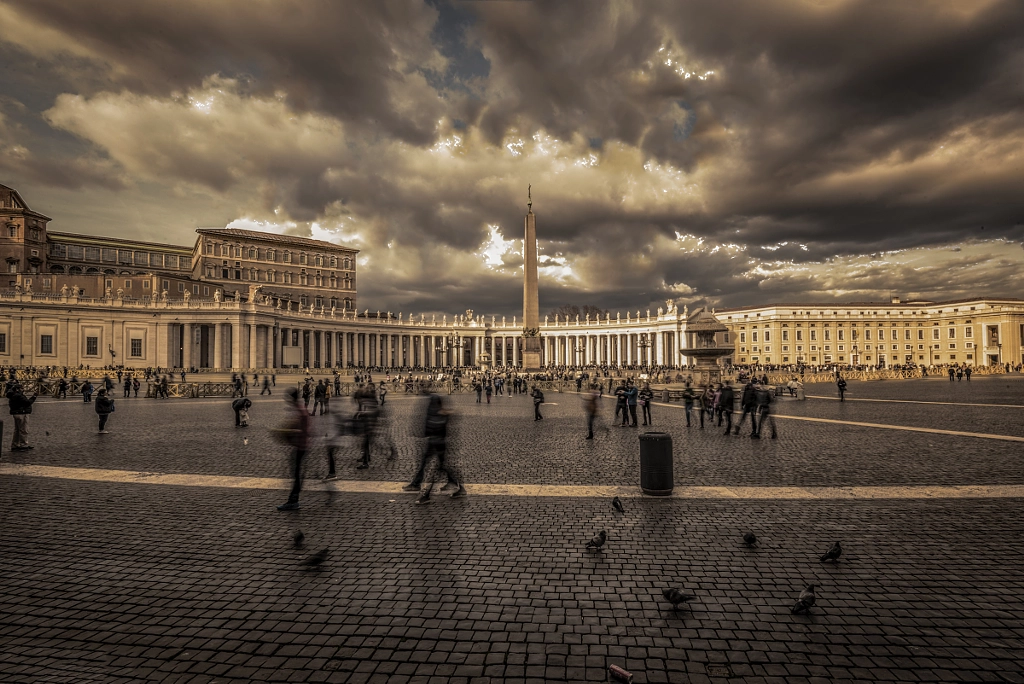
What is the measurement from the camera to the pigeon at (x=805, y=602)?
461 centimetres

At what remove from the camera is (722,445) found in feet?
47.2

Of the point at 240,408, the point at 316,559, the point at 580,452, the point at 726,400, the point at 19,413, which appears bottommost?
the point at 580,452

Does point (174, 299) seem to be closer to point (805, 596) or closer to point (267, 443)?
point (267, 443)

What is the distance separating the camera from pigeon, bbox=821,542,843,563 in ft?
18.7

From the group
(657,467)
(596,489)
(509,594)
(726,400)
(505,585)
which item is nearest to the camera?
(509,594)

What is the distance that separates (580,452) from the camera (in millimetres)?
13383

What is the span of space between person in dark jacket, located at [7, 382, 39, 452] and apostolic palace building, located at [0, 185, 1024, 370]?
34.4m

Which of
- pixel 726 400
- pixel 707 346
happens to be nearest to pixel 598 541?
pixel 726 400

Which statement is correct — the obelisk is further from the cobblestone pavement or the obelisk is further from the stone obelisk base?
the cobblestone pavement

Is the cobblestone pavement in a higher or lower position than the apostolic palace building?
lower

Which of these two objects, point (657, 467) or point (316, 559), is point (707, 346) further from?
point (316, 559)

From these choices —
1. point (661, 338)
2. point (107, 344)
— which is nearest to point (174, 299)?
point (107, 344)

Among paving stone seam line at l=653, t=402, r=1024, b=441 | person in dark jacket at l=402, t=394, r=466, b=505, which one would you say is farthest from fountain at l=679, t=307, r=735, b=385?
person in dark jacket at l=402, t=394, r=466, b=505

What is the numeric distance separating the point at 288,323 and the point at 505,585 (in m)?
79.2
